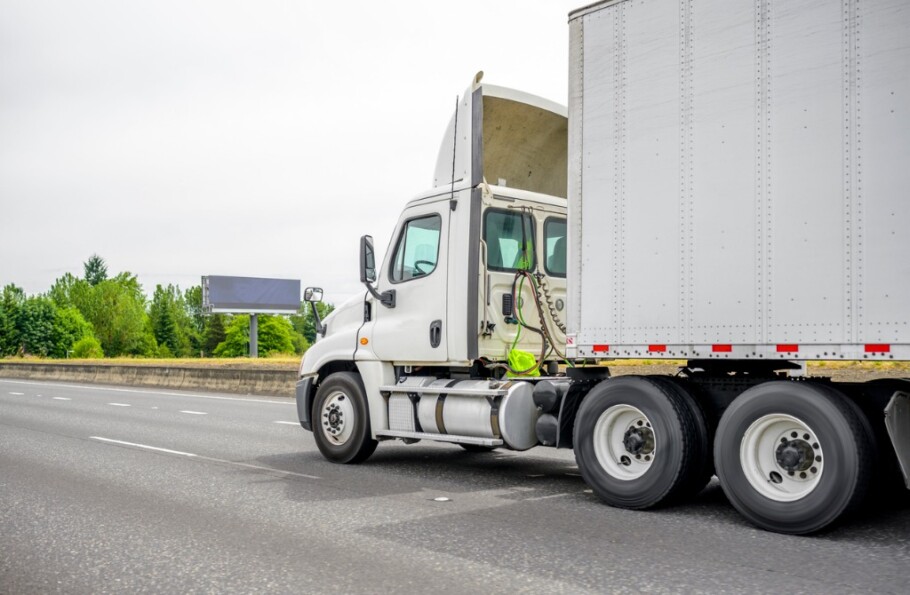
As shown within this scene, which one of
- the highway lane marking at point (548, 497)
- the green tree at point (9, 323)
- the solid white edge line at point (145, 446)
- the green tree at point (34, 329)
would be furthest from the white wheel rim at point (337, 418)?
the green tree at point (34, 329)

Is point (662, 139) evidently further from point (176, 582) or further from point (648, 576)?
point (176, 582)

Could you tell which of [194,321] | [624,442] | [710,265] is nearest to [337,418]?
[624,442]

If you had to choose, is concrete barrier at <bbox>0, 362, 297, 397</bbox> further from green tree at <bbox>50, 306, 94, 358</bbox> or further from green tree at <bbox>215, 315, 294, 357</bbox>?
green tree at <bbox>215, 315, 294, 357</bbox>

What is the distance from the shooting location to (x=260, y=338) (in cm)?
14250

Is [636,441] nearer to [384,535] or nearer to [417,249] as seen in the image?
[384,535]

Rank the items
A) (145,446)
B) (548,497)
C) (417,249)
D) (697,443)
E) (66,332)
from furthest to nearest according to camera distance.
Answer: (66,332)
(145,446)
(417,249)
(548,497)
(697,443)

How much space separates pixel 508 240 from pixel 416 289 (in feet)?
3.54

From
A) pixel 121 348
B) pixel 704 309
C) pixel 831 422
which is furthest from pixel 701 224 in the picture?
pixel 121 348

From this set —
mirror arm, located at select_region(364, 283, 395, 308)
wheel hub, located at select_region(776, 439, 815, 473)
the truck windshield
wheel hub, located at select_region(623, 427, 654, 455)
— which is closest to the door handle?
mirror arm, located at select_region(364, 283, 395, 308)

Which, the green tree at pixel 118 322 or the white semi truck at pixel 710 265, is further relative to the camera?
the green tree at pixel 118 322

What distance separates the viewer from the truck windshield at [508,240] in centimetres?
948

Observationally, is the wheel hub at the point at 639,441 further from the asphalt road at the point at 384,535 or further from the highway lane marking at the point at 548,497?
the highway lane marking at the point at 548,497

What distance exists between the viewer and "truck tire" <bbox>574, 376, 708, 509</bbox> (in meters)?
6.96

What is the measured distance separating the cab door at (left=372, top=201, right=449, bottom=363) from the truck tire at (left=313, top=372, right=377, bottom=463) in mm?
533
